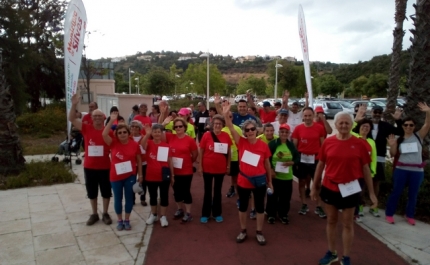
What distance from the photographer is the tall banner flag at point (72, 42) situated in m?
7.79

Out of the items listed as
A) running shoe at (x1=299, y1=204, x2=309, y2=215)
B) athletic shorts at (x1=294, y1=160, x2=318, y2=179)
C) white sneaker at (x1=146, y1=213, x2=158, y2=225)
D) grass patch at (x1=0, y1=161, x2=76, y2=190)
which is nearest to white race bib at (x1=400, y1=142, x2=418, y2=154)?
athletic shorts at (x1=294, y1=160, x2=318, y2=179)

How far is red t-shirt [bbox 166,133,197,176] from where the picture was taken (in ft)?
17.7

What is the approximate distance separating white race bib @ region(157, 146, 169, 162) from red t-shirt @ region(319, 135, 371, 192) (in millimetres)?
2487

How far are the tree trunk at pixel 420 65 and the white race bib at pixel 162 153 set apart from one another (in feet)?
16.2

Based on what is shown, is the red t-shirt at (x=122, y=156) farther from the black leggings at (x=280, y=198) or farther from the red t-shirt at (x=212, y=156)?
the black leggings at (x=280, y=198)

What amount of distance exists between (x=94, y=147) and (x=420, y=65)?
636 cm

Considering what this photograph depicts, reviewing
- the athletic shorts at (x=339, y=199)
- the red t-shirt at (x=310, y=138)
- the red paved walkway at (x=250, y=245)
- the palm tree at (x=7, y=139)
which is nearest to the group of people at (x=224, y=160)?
the red t-shirt at (x=310, y=138)

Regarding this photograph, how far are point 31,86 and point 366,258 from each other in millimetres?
25320

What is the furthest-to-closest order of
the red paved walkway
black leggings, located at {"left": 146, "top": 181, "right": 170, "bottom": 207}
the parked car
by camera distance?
the parked car, black leggings, located at {"left": 146, "top": 181, "right": 170, "bottom": 207}, the red paved walkway

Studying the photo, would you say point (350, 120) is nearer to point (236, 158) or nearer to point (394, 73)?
point (236, 158)

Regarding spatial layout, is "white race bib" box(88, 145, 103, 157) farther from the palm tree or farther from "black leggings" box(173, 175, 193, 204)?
the palm tree

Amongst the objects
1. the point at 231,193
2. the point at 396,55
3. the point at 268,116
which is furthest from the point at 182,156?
the point at 396,55

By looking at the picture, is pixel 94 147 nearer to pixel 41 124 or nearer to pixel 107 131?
pixel 107 131

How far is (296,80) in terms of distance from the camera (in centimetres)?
4509
